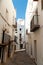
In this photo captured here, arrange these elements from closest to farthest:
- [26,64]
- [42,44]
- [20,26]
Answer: [42,44], [26,64], [20,26]

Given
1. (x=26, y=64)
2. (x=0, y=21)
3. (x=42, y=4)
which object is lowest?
(x=26, y=64)

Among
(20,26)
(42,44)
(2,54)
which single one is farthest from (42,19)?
(20,26)

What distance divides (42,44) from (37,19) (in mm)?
2847

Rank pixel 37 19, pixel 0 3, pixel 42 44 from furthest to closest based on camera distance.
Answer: pixel 37 19 → pixel 0 3 → pixel 42 44

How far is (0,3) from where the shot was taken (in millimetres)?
11258

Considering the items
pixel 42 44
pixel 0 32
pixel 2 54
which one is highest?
pixel 0 32

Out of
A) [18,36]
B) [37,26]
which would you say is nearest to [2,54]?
[37,26]

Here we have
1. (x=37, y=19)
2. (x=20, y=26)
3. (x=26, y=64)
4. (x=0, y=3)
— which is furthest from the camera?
(x=20, y=26)

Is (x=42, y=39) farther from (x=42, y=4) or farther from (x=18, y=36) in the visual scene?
(x=18, y=36)

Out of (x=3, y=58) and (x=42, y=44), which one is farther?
(x=3, y=58)

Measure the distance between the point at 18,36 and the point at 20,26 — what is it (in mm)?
3136

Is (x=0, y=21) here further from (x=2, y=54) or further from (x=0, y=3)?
(x=2, y=54)

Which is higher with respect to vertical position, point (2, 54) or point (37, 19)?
point (37, 19)

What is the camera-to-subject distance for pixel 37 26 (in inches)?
456
